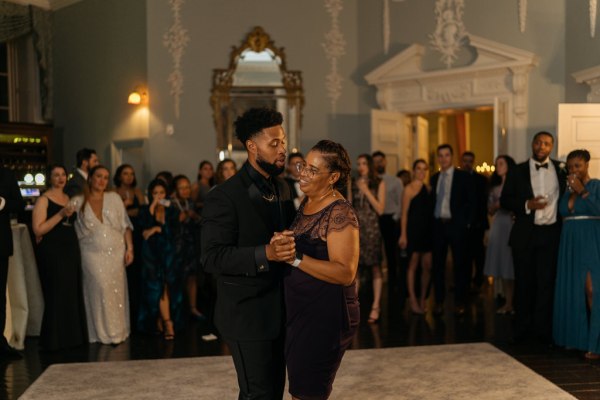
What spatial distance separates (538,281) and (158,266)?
3.23 m

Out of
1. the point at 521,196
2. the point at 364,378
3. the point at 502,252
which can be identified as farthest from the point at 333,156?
the point at 502,252

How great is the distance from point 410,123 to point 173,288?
5473 mm

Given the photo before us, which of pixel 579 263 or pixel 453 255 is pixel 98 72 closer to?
pixel 453 255

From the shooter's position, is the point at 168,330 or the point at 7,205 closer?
the point at 7,205

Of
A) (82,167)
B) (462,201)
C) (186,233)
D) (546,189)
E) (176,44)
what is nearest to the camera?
(546,189)

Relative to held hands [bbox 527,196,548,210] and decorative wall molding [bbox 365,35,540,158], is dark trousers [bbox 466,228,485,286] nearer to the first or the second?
decorative wall molding [bbox 365,35,540,158]

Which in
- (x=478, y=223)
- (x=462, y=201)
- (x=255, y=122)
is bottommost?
(x=478, y=223)

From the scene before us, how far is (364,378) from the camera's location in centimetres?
486

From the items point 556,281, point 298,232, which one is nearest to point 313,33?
point 556,281

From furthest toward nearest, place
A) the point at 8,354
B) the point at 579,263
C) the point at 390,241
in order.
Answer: the point at 390,241, the point at 8,354, the point at 579,263

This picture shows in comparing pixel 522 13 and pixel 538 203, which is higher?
pixel 522 13

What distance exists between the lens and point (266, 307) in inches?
110

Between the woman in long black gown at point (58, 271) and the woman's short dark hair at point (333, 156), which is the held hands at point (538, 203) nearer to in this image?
the woman's short dark hair at point (333, 156)

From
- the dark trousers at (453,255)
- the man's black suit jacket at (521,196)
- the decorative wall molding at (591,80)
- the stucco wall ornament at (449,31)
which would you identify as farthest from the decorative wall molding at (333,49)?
the man's black suit jacket at (521,196)
